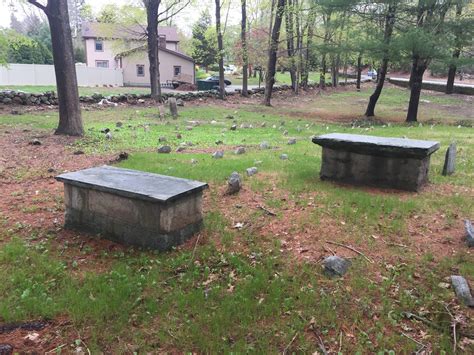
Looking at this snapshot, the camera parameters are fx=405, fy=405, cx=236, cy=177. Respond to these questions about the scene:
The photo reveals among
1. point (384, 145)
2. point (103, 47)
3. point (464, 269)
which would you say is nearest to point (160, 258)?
Answer: point (464, 269)

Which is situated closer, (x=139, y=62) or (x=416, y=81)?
(x=416, y=81)

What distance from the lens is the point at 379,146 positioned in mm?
5391

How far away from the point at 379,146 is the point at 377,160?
0.97 ft

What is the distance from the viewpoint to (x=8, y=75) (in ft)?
96.4

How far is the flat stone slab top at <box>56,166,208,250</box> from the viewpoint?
13.4 ft

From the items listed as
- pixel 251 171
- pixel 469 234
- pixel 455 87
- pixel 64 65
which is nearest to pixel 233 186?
pixel 251 171

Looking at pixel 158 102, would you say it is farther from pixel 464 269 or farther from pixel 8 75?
pixel 464 269

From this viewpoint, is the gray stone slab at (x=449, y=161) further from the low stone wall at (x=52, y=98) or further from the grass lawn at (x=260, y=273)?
the low stone wall at (x=52, y=98)

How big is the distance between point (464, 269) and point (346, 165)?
2.48 metres

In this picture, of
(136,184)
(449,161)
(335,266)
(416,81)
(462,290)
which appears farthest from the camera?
(416,81)

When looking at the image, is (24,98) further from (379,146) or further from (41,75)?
(41,75)

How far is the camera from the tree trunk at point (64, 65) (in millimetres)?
9664

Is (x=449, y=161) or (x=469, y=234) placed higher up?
(x=449, y=161)

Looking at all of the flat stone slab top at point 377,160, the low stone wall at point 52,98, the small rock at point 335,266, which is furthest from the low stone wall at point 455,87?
the small rock at point 335,266
